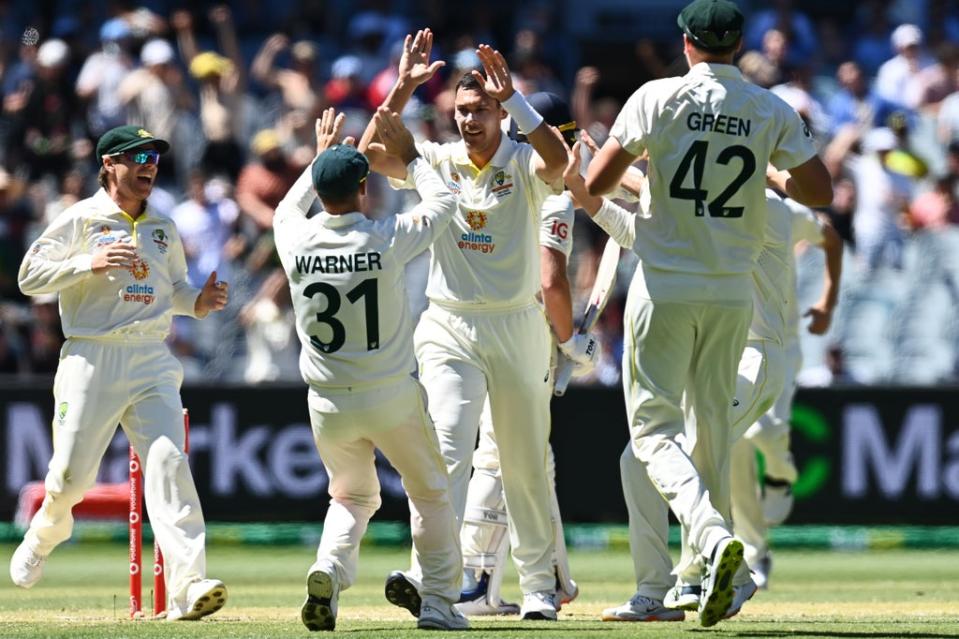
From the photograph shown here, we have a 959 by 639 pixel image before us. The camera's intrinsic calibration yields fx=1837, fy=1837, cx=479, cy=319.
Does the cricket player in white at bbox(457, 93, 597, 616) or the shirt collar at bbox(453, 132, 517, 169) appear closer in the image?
the shirt collar at bbox(453, 132, 517, 169)

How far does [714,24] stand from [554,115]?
1.42m

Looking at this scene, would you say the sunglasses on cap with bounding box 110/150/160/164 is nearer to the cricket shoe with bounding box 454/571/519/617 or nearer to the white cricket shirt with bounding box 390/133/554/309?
the white cricket shirt with bounding box 390/133/554/309

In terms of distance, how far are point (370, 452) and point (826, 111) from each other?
10326mm

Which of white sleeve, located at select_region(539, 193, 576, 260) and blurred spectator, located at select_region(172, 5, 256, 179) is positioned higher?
blurred spectator, located at select_region(172, 5, 256, 179)

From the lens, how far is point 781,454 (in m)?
10.8

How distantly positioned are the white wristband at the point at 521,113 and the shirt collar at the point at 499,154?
431 millimetres

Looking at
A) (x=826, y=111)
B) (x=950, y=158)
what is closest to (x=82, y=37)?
(x=826, y=111)

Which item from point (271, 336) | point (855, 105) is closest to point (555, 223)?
point (271, 336)

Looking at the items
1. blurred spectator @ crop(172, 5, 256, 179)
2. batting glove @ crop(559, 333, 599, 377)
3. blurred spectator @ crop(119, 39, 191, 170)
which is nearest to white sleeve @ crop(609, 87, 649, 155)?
batting glove @ crop(559, 333, 599, 377)

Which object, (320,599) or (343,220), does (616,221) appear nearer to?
(343,220)

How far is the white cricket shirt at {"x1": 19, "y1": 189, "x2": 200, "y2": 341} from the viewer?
27.1 feet

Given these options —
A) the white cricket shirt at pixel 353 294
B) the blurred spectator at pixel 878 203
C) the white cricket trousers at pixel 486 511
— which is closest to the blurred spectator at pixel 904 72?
the blurred spectator at pixel 878 203

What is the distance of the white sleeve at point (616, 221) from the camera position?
7.92 m

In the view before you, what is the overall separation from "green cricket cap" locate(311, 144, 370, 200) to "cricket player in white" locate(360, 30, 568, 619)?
0.89 metres
